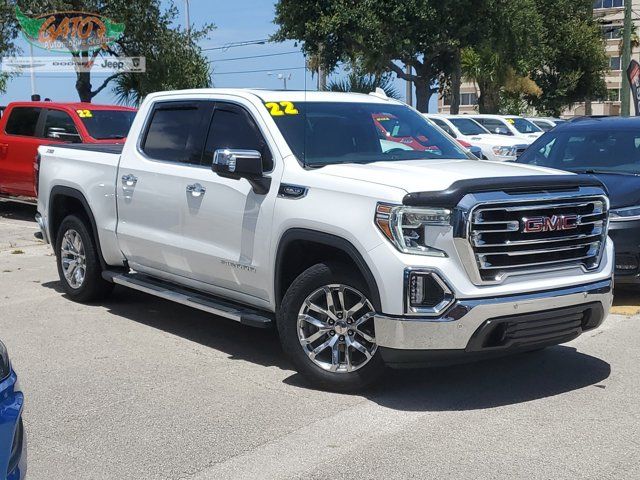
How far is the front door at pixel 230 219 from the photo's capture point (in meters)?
5.92

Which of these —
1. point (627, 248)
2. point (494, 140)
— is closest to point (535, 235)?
point (627, 248)

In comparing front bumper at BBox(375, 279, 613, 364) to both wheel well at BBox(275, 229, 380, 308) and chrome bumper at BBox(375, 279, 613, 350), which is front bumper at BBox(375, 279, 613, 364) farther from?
wheel well at BBox(275, 229, 380, 308)

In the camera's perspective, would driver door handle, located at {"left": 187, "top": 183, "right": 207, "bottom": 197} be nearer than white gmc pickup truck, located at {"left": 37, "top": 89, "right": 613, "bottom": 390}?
No

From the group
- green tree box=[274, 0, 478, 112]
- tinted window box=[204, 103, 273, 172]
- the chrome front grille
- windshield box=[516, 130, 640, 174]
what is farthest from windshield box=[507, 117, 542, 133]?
the chrome front grille

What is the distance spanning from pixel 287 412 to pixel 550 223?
1.98 meters

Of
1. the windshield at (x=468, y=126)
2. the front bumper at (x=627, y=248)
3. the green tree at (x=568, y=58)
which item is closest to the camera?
the front bumper at (x=627, y=248)

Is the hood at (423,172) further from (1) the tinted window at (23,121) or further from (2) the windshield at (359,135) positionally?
(1) the tinted window at (23,121)

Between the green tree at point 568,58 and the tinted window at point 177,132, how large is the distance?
34.9m

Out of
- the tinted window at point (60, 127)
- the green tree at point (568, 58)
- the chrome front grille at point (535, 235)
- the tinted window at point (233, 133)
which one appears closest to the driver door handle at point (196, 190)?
the tinted window at point (233, 133)

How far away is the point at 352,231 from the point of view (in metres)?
5.20

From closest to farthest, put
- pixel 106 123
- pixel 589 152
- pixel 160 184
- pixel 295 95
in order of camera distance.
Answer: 1. pixel 295 95
2. pixel 160 184
3. pixel 589 152
4. pixel 106 123

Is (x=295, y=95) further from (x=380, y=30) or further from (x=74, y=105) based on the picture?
(x=380, y=30)

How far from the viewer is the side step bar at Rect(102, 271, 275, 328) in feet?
19.6

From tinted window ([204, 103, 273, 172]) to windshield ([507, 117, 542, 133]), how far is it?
19427 millimetres
